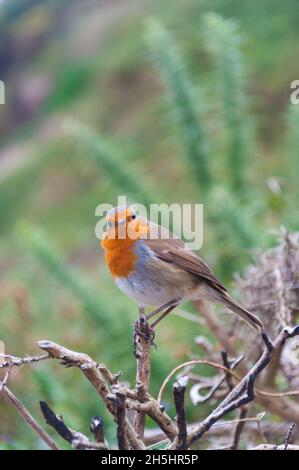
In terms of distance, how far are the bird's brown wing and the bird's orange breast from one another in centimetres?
13

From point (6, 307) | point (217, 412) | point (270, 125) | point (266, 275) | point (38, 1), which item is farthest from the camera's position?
point (38, 1)

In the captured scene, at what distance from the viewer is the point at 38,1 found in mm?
21734

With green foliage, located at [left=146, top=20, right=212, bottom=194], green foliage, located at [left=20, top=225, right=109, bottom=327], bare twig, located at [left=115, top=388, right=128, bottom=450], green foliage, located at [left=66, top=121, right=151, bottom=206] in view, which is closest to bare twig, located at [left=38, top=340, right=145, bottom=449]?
bare twig, located at [left=115, top=388, right=128, bottom=450]

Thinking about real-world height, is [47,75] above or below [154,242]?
above

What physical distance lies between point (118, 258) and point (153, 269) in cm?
14

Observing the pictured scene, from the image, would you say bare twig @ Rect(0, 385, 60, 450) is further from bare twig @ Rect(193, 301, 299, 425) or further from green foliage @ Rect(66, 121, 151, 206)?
green foliage @ Rect(66, 121, 151, 206)

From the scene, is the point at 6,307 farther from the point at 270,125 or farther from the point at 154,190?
the point at 270,125

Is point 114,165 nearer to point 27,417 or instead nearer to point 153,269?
point 153,269

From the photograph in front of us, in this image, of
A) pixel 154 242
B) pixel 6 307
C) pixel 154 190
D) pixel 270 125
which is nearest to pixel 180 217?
pixel 154 190

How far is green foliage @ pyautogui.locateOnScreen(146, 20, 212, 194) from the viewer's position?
14.3 feet

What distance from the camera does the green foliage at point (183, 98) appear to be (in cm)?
436

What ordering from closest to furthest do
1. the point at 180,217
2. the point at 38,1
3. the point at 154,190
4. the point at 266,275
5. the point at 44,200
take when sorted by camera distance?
1. the point at 266,275
2. the point at 180,217
3. the point at 154,190
4. the point at 44,200
5. the point at 38,1
